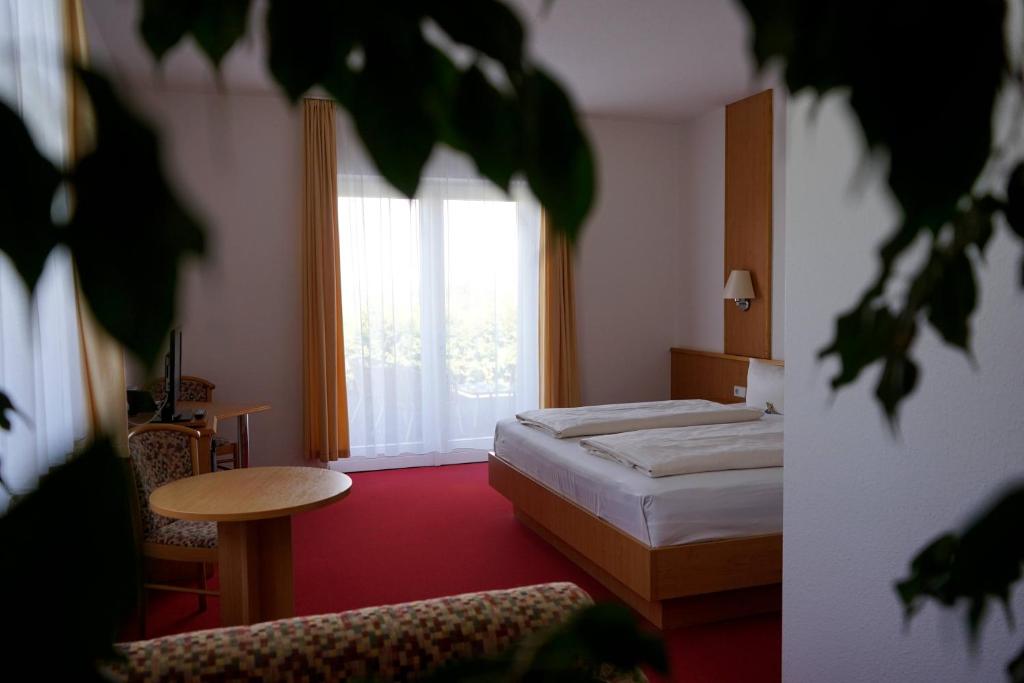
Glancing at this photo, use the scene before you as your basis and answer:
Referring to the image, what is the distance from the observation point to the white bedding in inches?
108

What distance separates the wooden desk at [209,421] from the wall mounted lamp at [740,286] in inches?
126

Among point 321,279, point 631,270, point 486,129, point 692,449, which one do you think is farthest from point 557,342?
point 486,129

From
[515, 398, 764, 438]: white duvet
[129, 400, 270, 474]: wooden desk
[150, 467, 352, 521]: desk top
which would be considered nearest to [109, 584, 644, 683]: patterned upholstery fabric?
[150, 467, 352, 521]: desk top

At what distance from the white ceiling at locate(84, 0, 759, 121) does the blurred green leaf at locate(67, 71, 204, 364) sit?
128 inches

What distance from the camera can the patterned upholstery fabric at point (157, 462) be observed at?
9.05 feet

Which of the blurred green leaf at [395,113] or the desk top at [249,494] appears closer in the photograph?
the blurred green leaf at [395,113]

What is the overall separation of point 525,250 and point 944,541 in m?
5.43

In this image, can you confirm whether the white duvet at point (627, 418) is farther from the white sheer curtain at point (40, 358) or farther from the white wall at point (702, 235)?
the white sheer curtain at point (40, 358)

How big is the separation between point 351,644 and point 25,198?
1064mm

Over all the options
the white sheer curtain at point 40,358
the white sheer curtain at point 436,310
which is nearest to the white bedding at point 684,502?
the white sheer curtain at point 40,358

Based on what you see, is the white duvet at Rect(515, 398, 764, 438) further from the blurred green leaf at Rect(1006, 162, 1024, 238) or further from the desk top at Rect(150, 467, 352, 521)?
the blurred green leaf at Rect(1006, 162, 1024, 238)

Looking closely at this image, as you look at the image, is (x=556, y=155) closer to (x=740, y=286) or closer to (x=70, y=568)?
(x=70, y=568)

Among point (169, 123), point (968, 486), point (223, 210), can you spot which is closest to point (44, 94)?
point (169, 123)

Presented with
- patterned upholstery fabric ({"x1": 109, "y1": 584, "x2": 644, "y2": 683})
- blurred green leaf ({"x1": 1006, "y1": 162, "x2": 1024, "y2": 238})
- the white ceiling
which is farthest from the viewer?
the white ceiling
